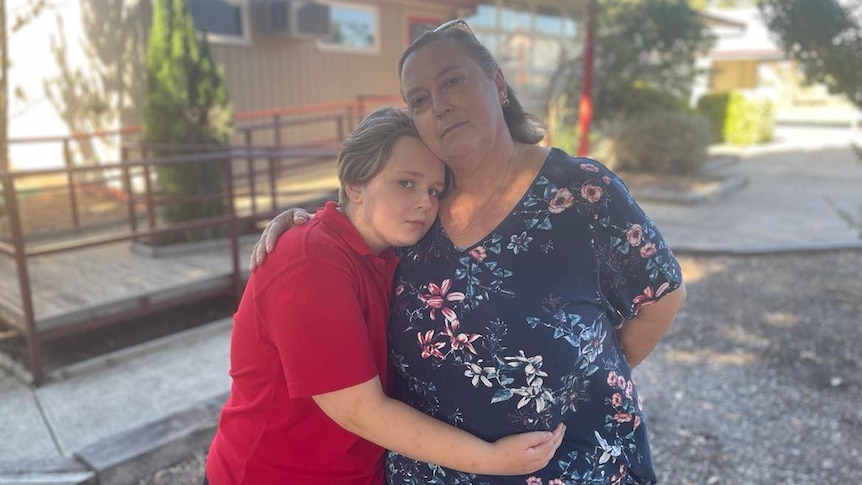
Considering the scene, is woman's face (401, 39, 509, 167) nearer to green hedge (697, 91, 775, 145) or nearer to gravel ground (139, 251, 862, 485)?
gravel ground (139, 251, 862, 485)

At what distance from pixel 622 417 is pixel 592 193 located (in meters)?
0.49

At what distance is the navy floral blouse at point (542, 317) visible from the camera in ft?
4.36

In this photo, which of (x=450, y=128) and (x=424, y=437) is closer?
(x=424, y=437)

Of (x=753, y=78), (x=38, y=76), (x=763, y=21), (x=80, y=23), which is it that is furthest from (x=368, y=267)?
(x=753, y=78)

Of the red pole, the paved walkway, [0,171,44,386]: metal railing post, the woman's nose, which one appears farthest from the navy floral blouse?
the red pole

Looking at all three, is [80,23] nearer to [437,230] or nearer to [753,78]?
[437,230]

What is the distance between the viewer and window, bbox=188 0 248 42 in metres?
8.36

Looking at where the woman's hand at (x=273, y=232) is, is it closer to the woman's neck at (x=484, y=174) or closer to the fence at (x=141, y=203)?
the woman's neck at (x=484, y=174)

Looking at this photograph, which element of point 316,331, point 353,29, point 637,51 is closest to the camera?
point 316,331

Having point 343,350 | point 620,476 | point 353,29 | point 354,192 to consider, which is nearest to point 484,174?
point 354,192

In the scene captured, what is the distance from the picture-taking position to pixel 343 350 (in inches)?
47.4

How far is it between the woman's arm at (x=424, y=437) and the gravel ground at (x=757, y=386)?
1954mm

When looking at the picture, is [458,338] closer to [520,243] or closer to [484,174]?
[520,243]

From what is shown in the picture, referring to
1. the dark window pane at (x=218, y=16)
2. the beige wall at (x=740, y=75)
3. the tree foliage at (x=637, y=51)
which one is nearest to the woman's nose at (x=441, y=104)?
the dark window pane at (x=218, y=16)
